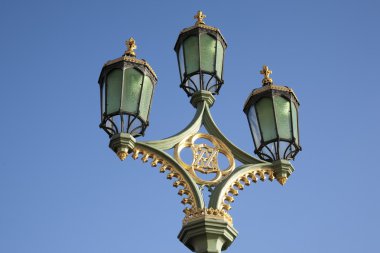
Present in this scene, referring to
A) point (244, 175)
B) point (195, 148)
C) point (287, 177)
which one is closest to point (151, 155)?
point (195, 148)

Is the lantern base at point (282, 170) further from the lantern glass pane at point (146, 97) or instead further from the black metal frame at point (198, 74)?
the lantern glass pane at point (146, 97)

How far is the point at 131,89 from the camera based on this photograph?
7.05 meters

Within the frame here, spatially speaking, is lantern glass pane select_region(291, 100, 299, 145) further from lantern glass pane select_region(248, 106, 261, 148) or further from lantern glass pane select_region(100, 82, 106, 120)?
lantern glass pane select_region(100, 82, 106, 120)

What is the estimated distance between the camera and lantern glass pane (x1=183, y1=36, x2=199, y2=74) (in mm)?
7883

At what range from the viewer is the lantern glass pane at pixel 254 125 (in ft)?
24.9

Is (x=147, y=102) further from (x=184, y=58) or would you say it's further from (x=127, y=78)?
(x=184, y=58)

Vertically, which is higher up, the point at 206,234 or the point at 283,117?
the point at 283,117

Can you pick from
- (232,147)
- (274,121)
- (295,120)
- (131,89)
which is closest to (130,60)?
(131,89)

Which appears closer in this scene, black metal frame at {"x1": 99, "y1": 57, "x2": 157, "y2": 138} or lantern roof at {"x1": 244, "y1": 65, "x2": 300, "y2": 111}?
black metal frame at {"x1": 99, "y1": 57, "x2": 157, "y2": 138}

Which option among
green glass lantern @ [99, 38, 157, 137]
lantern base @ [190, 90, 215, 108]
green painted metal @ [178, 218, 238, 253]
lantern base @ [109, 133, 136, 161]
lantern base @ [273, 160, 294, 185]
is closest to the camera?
green painted metal @ [178, 218, 238, 253]

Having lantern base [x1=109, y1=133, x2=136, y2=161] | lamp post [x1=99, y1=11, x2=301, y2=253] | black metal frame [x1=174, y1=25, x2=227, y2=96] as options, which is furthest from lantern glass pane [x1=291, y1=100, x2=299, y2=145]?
lantern base [x1=109, y1=133, x2=136, y2=161]

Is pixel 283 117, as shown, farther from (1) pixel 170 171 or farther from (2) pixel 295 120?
(1) pixel 170 171

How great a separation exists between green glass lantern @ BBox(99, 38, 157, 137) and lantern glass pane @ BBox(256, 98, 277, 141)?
1171 mm

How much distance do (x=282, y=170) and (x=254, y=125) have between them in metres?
0.63
